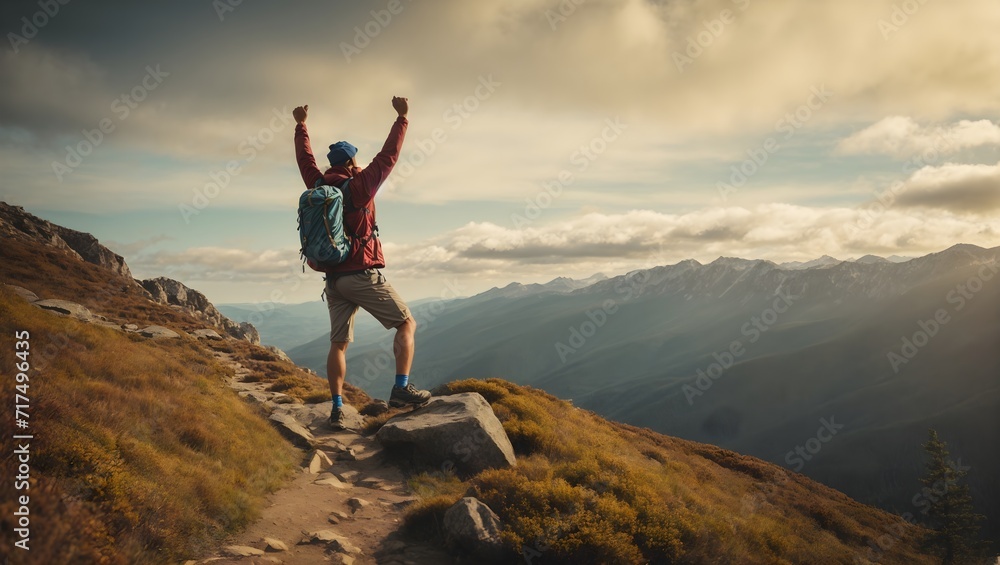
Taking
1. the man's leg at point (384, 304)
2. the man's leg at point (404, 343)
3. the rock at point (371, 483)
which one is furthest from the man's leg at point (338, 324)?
the rock at point (371, 483)

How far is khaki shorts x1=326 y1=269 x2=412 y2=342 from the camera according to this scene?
881 centimetres

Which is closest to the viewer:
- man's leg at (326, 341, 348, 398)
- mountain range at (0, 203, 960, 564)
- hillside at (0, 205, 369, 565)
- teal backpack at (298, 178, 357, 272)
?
hillside at (0, 205, 369, 565)

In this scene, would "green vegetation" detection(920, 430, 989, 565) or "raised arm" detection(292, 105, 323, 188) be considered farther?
"green vegetation" detection(920, 430, 989, 565)

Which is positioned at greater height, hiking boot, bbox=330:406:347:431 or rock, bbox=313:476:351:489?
hiking boot, bbox=330:406:347:431

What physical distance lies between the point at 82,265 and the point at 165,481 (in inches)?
2086

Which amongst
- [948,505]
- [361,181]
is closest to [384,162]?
[361,181]

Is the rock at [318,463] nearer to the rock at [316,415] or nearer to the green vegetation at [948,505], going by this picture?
the rock at [316,415]

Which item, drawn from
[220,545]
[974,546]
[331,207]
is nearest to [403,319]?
[331,207]

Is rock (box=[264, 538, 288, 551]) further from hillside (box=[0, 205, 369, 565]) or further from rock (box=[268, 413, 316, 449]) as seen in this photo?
→ rock (box=[268, 413, 316, 449])

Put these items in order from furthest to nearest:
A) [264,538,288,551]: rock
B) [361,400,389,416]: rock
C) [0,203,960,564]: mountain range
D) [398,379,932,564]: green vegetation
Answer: [361,400,389,416]: rock → [398,379,932,564]: green vegetation → [264,538,288,551]: rock → [0,203,960,564]: mountain range

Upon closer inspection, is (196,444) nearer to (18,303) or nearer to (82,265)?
(18,303)

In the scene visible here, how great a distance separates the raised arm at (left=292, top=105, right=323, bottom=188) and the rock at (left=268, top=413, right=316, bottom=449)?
5633 millimetres

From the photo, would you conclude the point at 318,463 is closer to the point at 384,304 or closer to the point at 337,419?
the point at 337,419

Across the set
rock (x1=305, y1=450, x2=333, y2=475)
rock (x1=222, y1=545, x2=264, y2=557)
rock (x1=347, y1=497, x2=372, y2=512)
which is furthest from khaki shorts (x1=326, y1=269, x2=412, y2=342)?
rock (x1=222, y1=545, x2=264, y2=557)
